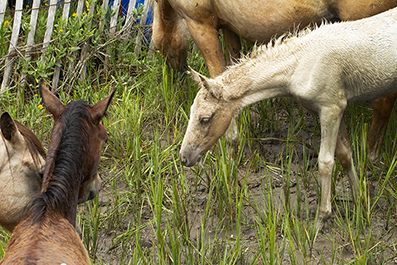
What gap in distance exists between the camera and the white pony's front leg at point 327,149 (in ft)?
11.4

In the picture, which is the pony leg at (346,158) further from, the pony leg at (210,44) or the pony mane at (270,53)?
the pony leg at (210,44)

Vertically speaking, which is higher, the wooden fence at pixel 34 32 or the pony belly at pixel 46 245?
the wooden fence at pixel 34 32

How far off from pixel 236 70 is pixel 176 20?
1926 mm

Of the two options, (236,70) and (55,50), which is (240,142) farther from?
(55,50)

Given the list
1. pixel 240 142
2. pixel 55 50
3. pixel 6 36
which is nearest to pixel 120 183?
pixel 240 142

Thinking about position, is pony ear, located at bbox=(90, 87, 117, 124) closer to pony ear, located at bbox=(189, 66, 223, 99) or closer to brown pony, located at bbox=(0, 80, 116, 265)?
brown pony, located at bbox=(0, 80, 116, 265)

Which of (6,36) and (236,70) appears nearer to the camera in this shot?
(236,70)

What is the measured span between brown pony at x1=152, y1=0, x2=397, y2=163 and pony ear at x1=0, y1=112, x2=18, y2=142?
2285 mm

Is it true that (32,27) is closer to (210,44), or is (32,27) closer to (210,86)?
(210,44)

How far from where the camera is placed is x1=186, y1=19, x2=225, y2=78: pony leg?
4617mm

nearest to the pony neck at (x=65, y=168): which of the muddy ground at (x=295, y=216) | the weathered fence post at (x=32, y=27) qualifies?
the muddy ground at (x=295, y=216)

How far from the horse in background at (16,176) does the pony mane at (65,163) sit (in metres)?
0.34

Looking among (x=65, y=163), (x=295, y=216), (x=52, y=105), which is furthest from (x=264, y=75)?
(x=65, y=163)

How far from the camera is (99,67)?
612 centimetres
